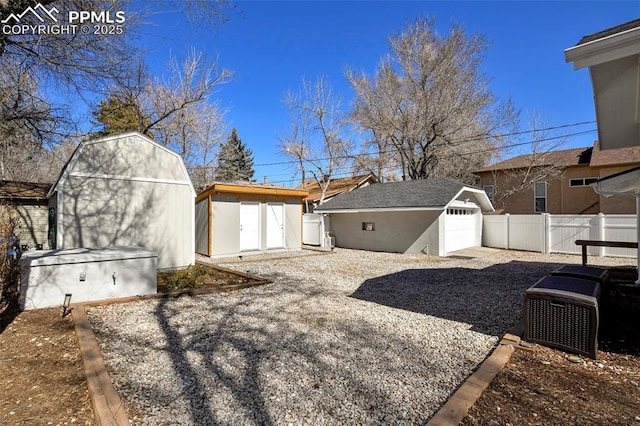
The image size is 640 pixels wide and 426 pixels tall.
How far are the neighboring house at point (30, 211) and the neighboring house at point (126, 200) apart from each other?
4.99 metres

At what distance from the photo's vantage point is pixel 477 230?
643 inches

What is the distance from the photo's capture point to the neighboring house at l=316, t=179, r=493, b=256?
1308 cm

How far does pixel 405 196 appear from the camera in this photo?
14.5 metres

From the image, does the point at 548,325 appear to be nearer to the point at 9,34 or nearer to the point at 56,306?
the point at 56,306

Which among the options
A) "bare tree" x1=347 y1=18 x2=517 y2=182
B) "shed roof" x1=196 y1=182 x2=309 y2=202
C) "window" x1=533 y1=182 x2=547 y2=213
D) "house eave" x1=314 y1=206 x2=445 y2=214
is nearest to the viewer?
"shed roof" x1=196 y1=182 x2=309 y2=202

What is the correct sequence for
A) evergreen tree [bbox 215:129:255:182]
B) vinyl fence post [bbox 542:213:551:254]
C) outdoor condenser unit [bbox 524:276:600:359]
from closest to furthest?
1. outdoor condenser unit [bbox 524:276:600:359]
2. vinyl fence post [bbox 542:213:551:254]
3. evergreen tree [bbox 215:129:255:182]

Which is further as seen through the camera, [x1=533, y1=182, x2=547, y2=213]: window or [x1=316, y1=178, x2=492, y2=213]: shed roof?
[x1=533, y1=182, x2=547, y2=213]: window

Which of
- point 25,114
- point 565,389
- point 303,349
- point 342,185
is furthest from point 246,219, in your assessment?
point 342,185

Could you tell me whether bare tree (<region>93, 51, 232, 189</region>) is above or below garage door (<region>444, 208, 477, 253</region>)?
above

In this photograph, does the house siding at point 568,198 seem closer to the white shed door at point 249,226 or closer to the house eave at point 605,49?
the white shed door at point 249,226

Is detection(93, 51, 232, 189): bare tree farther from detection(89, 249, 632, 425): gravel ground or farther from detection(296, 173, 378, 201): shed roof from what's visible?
detection(89, 249, 632, 425): gravel ground

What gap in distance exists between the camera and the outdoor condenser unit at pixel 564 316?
3.34 m

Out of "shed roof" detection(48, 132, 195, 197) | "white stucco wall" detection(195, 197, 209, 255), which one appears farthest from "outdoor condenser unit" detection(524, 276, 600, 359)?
"white stucco wall" detection(195, 197, 209, 255)

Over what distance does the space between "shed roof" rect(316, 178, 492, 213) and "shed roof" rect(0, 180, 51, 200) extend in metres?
11.6
